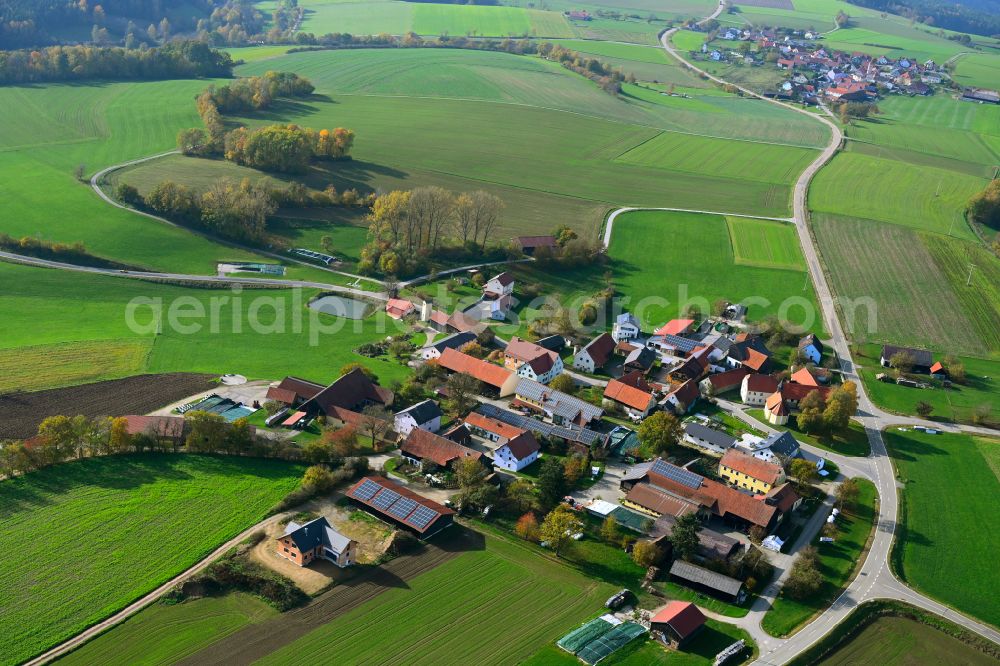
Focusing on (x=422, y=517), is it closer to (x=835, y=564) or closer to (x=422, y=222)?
(x=835, y=564)

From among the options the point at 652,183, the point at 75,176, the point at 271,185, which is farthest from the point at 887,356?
the point at 75,176

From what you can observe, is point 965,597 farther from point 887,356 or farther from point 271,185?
point 271,185

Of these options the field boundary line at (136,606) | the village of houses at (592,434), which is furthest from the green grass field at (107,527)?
the village of houses at (592,434)

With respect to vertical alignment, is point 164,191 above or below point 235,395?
above

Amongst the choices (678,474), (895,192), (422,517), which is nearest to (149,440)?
(422,517)

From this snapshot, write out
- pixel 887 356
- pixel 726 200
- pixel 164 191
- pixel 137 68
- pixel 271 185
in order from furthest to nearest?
pixel 137 68
pixel 726 200
pixel 271 185
pixel 164 191
pixel 887 356

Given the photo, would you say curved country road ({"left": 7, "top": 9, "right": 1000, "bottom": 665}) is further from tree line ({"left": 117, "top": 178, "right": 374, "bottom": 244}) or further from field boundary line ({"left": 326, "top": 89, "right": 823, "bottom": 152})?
field boundary line ({"left": 326, "top": 89, "right": 823, "bottom": 152})

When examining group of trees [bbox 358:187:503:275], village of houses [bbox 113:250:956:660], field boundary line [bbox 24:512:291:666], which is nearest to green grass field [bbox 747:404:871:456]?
village of houses [bbox 113:250:956:660]
